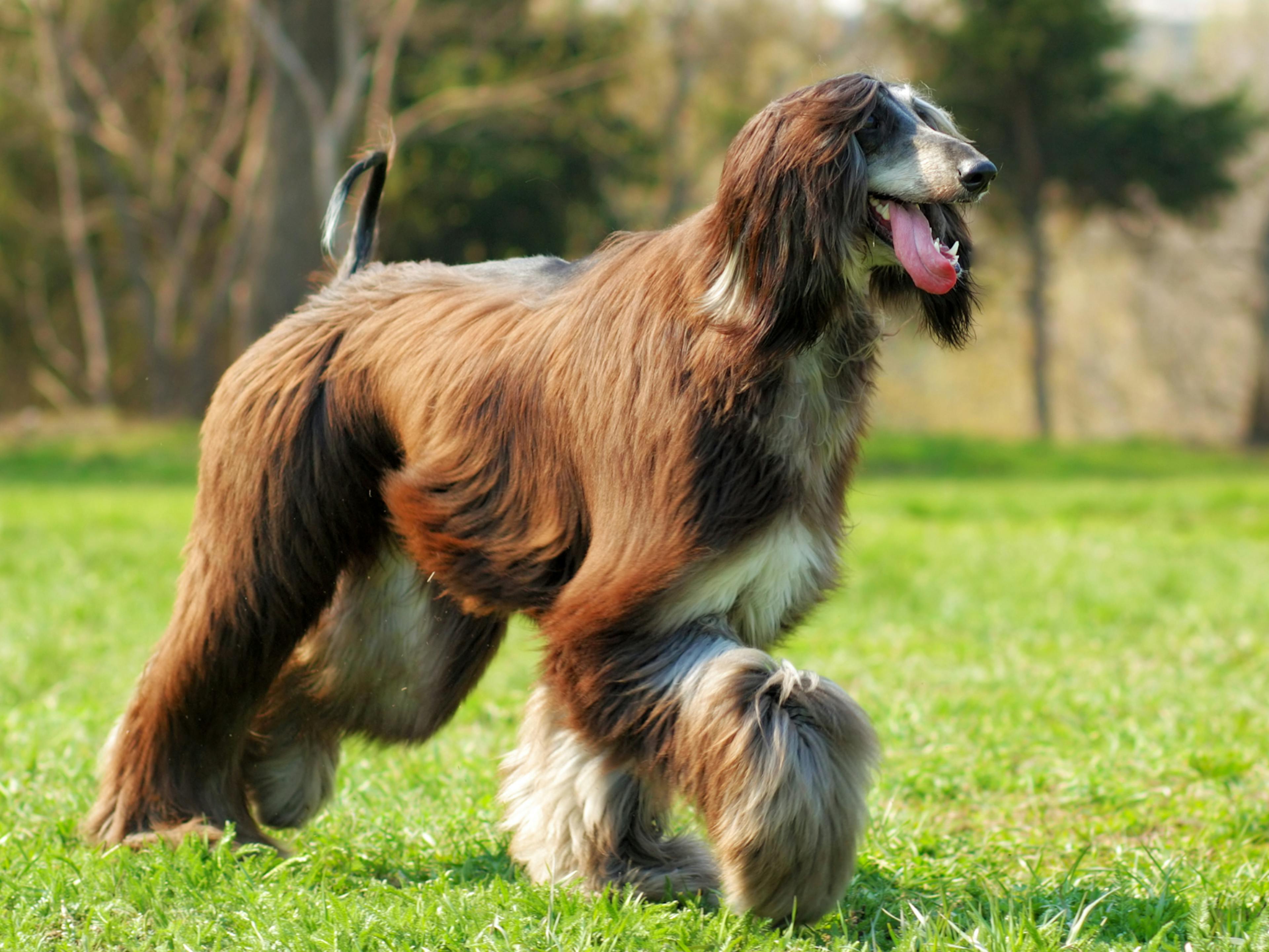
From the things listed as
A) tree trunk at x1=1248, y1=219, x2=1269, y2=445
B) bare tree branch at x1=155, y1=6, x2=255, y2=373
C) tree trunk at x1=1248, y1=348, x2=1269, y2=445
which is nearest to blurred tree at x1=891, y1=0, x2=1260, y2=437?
tree trunk at x1=1248, y1=219, x2=1269, y2=445

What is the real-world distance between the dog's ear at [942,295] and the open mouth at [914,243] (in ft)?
0.21

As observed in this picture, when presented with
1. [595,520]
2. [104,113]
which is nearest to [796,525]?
[595,520]

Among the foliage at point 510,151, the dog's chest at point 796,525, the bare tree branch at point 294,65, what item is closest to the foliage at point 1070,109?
the foliage at point 510,151

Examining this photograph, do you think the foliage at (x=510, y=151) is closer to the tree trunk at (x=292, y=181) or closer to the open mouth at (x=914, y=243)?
the tree trunk at (x=292, y=181)

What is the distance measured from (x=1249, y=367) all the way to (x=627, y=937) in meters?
31.7

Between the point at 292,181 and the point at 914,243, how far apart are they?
14.6m

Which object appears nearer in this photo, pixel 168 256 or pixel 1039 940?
pixel 1039 940

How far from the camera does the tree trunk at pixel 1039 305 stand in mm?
24141

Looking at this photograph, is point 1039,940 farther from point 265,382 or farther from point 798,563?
point 265,382

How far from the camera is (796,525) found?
3057mm

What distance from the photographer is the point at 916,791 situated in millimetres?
4312

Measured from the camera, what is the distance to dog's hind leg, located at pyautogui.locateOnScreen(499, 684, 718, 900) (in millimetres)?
3332

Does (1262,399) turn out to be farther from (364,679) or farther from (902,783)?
(364,679)

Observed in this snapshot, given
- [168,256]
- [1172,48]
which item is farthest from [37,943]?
[1172,48]
